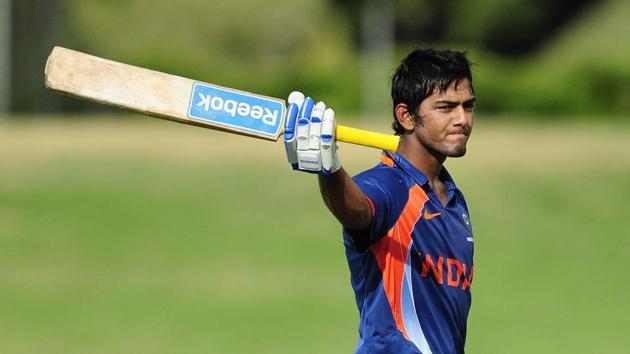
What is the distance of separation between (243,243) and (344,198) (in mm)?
13015

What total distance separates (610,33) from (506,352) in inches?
1289

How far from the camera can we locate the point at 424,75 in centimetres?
415

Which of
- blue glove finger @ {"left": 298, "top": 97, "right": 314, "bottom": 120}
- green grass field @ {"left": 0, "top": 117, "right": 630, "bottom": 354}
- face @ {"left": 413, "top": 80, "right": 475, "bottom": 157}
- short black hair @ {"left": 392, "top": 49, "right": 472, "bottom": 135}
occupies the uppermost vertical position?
green grass field @ {"left": 0, "top": 117, "right": 630, "bottom": 354}

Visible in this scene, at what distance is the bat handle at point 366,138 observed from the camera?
12.5ft

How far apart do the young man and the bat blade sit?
0.37 m

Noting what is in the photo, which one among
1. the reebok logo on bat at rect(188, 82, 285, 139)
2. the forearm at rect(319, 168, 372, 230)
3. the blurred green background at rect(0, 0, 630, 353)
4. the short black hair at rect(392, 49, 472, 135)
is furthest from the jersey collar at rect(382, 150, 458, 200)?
the blurred green background at rect(0, 0, 630, 353)

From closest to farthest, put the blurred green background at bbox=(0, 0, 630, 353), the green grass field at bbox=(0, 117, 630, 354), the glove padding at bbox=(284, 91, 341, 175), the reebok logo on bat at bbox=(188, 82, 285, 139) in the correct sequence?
1. the glove padding at bbox=(284, 91, 341, 175)
2. the reebok logo on bat at bbox=(188, 82, 285, 139)
3. the green grass field at bbox=(0, 117, 630, 354)
4. the blurred green background at bbox=(0, 0, 630, 353)

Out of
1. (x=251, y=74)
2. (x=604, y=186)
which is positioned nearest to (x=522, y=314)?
(x=604, y=186)

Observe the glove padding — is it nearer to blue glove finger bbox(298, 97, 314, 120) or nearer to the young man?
blue glove finger bbox(298, 97, 314, 120)

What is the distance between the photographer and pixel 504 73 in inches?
1388

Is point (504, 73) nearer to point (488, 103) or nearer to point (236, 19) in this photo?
point (488, 103)

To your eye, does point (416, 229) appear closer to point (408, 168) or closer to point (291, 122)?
point (408, 168)

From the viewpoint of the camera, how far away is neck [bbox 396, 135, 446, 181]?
4168 millimetres

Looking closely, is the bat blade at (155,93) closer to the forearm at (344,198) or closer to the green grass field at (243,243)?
the forearm at (344,198)
